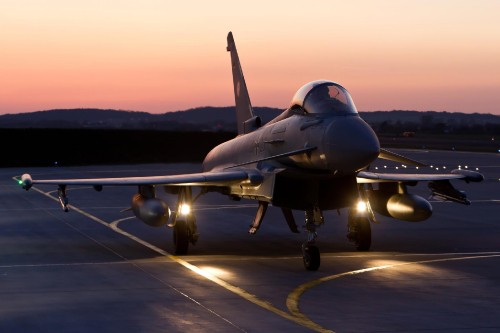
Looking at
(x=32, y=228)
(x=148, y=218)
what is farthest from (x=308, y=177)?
(x=32, y=228)

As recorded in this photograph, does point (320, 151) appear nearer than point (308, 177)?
Yes

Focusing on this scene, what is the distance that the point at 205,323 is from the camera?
546 inches

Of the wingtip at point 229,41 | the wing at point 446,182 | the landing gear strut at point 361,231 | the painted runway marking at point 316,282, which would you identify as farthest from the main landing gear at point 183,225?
the wingtip at point 229,41

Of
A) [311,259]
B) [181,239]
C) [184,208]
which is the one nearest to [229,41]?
[184,208]

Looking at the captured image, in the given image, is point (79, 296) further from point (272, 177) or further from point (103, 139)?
point (103, 139)

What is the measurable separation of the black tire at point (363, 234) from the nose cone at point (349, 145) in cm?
393

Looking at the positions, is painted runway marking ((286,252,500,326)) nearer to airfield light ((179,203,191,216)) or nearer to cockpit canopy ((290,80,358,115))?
cockpit canopy ((290,80,358,115))

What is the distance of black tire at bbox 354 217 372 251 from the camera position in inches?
906

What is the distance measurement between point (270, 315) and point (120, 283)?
4.23 m

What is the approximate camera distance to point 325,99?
2031cm

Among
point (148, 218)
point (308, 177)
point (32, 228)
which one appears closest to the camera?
point (308, 177)

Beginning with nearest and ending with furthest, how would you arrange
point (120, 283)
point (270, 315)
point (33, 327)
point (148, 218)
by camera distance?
point (33, 327)
point (270, 315)
point (120, 283)
point (148, 218)

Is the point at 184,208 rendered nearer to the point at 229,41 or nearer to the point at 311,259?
the point at 311,259

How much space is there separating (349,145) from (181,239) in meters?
5.66
